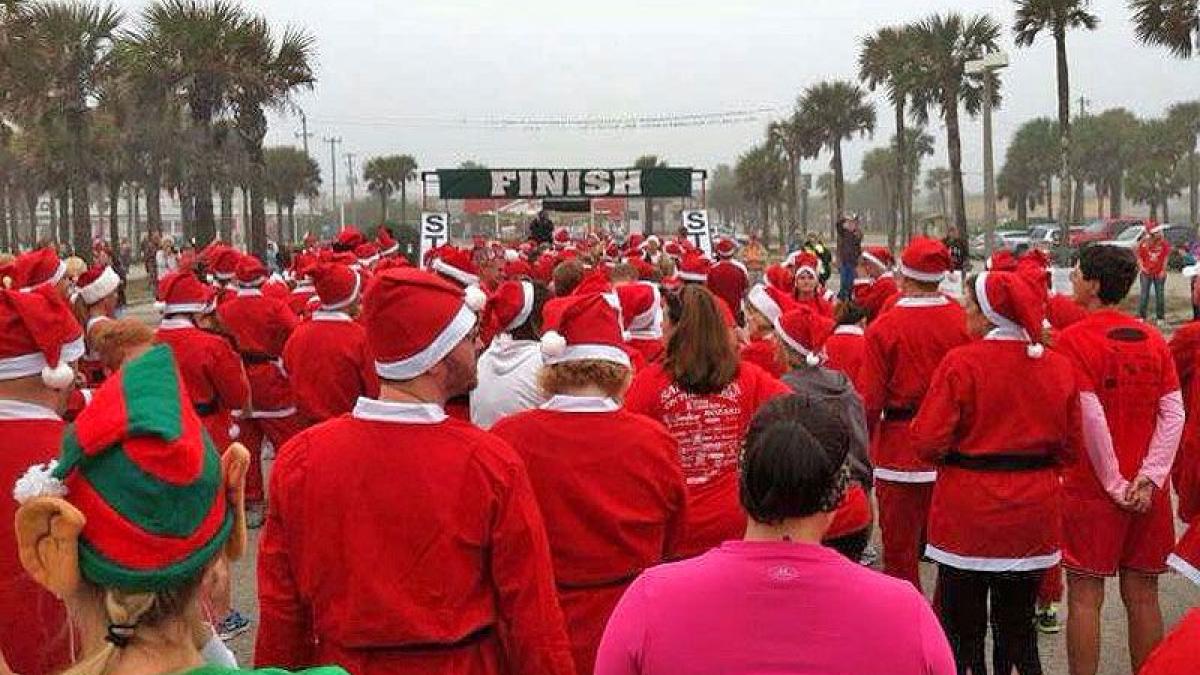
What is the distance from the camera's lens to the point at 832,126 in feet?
223

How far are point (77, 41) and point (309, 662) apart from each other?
1404 inches

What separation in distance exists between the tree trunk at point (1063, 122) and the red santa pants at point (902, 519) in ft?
87.4

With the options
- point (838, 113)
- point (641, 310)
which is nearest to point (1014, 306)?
point (641, 310)

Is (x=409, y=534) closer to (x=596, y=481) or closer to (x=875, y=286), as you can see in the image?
(x=596, y=481)

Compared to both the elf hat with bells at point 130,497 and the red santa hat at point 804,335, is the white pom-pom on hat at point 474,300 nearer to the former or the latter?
the elf hat with bells at point 130,497

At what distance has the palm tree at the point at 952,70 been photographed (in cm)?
4481

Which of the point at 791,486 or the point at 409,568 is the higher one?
the point at 791,486

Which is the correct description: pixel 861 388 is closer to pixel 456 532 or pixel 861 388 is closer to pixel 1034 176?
pixel 456 532

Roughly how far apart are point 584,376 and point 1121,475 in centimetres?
259

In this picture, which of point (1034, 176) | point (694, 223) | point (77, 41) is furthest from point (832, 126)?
point (694, 223)

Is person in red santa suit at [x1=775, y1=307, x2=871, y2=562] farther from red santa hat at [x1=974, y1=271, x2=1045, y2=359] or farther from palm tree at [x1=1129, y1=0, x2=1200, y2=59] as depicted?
palm tree at [x1=1129, y1=0, x2=1200, y2=59]

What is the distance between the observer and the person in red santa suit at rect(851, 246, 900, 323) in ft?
27.9

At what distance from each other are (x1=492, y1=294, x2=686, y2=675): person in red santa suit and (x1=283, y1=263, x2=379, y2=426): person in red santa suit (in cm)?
319

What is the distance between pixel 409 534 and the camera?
288cm
